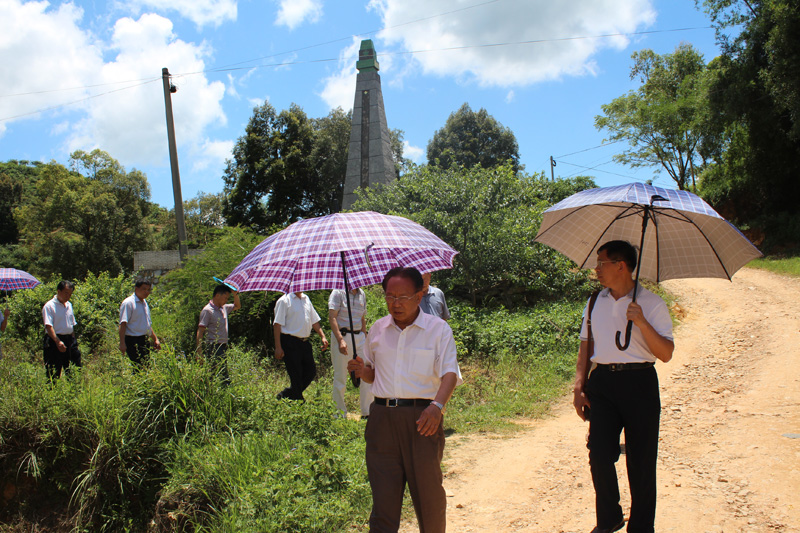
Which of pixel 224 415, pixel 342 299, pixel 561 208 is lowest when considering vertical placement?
pixel 224 415

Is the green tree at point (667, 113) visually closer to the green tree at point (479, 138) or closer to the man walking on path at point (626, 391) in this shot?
the green tree at point (479, 138)

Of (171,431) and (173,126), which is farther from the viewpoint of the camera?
(173,126)

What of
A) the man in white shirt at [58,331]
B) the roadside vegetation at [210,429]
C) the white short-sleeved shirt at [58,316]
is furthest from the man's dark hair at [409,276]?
the white short-sleeved shirt at [58,316]

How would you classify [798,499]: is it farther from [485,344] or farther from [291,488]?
[485,344]

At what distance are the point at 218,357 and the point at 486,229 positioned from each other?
799cm

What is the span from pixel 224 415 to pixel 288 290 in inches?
65.1

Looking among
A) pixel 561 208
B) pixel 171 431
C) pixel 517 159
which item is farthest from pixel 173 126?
pixel 517 159

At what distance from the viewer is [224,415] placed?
17.0 ft

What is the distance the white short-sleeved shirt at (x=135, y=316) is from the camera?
23.7 feet

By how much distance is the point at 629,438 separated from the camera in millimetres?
3164

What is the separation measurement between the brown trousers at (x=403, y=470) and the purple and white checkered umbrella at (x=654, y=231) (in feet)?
4.17

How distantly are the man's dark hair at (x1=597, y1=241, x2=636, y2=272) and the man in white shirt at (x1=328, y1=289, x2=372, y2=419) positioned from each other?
10.3ft

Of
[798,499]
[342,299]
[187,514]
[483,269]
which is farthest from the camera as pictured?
[483,269]

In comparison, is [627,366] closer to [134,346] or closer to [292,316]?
[292,316]
